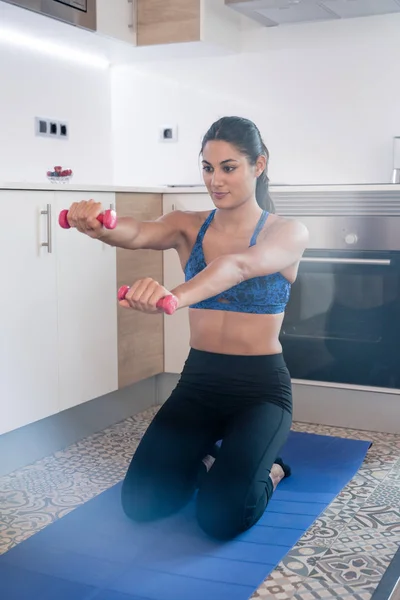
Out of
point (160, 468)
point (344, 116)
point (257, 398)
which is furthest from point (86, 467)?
point (344, 116)

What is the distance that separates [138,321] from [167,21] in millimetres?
1270

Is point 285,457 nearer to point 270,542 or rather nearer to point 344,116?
point 270,542

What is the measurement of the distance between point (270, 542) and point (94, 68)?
2.49 metres

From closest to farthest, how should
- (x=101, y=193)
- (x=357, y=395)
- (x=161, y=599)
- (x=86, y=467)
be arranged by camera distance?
(x=161, y=599)
(x=86, y=467)
(x=101, y=193)
(x=357, y=395)

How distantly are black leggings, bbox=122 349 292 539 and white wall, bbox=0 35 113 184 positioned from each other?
1155 millimetres

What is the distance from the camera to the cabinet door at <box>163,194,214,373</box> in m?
3.22

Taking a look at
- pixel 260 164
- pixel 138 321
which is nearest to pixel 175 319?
pixel 138 321

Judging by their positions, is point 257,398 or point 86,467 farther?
point 86,467

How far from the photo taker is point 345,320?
3053 mm

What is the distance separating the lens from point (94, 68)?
377cm

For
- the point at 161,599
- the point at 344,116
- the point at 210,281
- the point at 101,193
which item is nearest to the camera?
the point at 161,599

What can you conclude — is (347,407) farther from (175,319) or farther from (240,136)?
(240,136)

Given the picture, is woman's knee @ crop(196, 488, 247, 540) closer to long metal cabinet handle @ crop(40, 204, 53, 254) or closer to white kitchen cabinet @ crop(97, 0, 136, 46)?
long metal cabinet handle @ crop(40, 204, 53, 254)

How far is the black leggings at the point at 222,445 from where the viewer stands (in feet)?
6.75
